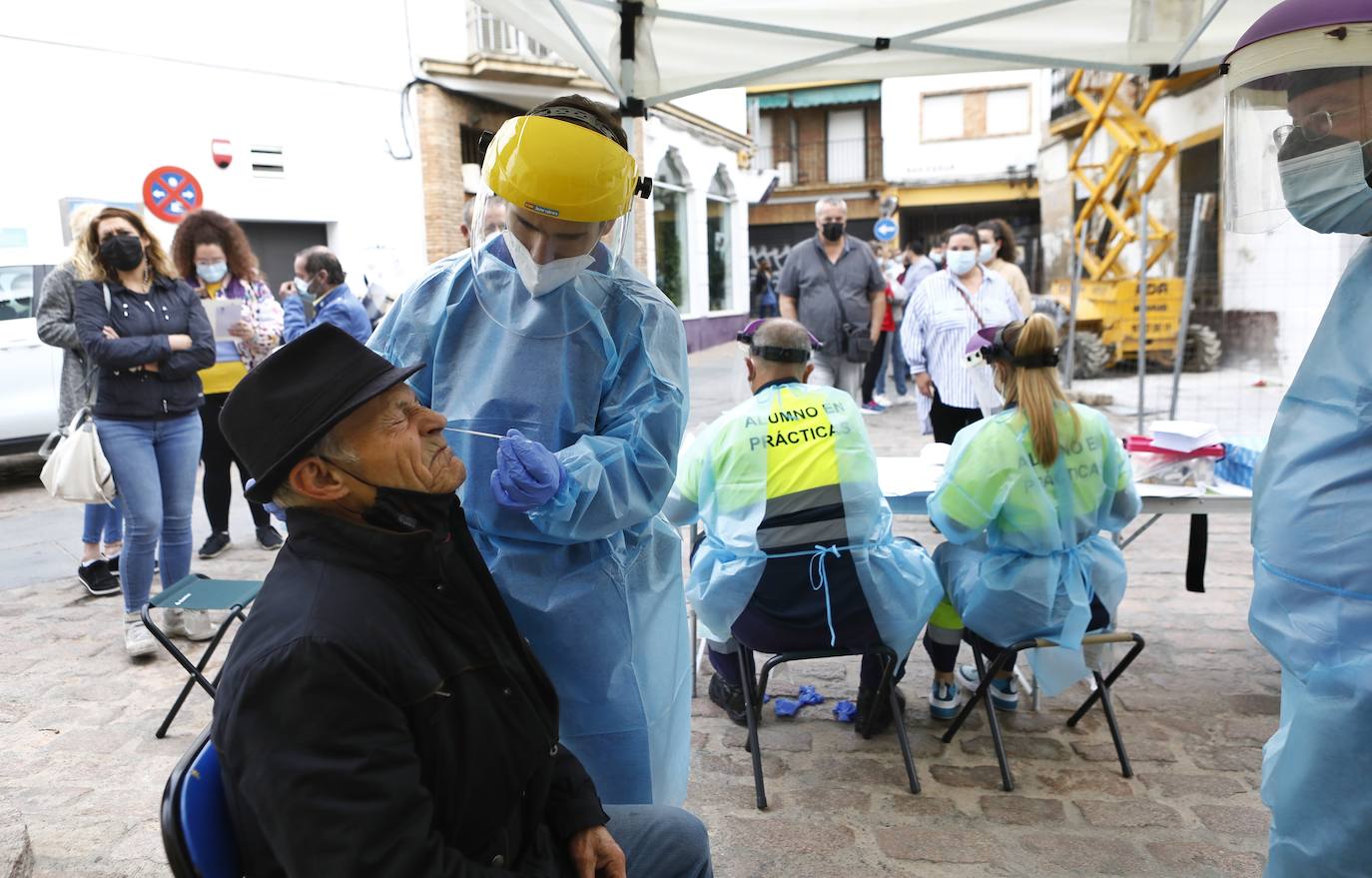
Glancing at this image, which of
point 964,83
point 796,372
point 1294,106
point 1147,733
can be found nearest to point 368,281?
point 796,372

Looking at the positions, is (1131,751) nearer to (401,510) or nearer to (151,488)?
(401,510)

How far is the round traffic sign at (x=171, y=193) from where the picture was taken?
8852 mm

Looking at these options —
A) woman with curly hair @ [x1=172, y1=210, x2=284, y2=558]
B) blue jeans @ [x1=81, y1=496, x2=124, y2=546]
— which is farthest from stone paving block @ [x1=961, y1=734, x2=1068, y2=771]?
blue jeans @ [x1=81, y1=496, x2=124, y2=546]

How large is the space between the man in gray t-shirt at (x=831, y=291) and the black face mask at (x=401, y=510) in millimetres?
5440

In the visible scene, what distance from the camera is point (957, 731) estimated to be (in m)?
3.34

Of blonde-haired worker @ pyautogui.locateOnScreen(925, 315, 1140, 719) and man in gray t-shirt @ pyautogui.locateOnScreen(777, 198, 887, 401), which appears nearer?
blonde-haired worker @ pyautogui.locateOnScreen(925, 315, 1140, 719)

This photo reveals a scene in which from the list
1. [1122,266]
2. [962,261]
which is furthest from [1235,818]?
[1122,266]

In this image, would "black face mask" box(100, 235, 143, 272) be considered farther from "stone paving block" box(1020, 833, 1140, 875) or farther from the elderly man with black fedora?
"stone paving block" box(1020, 833, 1140, 875)

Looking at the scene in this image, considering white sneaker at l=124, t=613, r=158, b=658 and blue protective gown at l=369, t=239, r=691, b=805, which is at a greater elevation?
blue protective gown at l=369, t=239, r=691, b=805

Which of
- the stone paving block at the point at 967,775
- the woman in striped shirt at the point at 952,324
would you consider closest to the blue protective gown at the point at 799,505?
the stone paving block at the point at 967,775

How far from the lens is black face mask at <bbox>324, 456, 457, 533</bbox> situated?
151 cm

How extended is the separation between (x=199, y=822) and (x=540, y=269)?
1069 millimetres

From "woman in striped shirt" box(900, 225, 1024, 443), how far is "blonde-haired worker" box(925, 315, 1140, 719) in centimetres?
217

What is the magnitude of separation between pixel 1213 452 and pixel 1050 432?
3.30 ft
